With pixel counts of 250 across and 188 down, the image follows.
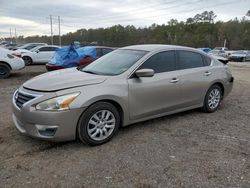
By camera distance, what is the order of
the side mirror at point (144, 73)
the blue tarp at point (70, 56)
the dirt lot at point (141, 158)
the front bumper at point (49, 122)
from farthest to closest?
1. the blue tarp at point (70, 56)
2. the side mirror at point (144, 73)
3. the front bumper at point (49, 122)
4. the dirt lot at point (141, 158)

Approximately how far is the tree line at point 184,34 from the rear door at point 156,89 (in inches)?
2487

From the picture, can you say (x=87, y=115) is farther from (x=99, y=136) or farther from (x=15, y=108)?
(x=15, y=108)

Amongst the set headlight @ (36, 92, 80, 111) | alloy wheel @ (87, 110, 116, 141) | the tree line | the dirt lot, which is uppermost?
the tree line

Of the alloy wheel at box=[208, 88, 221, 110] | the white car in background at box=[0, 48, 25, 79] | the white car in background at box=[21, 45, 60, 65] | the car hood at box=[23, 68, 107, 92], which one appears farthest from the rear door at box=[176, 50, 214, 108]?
the white car in background at box=[21, 45, 60, 65]

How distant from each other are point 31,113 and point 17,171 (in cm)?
80

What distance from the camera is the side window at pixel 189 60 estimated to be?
5.48m

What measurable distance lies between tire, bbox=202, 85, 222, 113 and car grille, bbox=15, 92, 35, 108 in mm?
3670

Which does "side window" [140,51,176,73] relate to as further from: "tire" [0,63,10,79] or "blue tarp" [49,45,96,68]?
"tire" [0,63,10,79]

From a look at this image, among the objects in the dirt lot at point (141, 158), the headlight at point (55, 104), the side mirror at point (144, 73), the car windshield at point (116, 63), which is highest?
the car windshield at point (116, 63)

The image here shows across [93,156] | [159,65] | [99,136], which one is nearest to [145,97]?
[159,65]

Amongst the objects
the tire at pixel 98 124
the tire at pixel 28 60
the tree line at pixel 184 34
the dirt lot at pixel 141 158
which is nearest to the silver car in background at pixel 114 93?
the tire at pixel 98 124

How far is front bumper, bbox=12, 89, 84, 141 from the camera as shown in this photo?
3.82 m

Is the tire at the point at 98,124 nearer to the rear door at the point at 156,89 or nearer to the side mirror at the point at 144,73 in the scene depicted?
the rear door at the point at 156,89

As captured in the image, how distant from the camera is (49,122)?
151 inches
